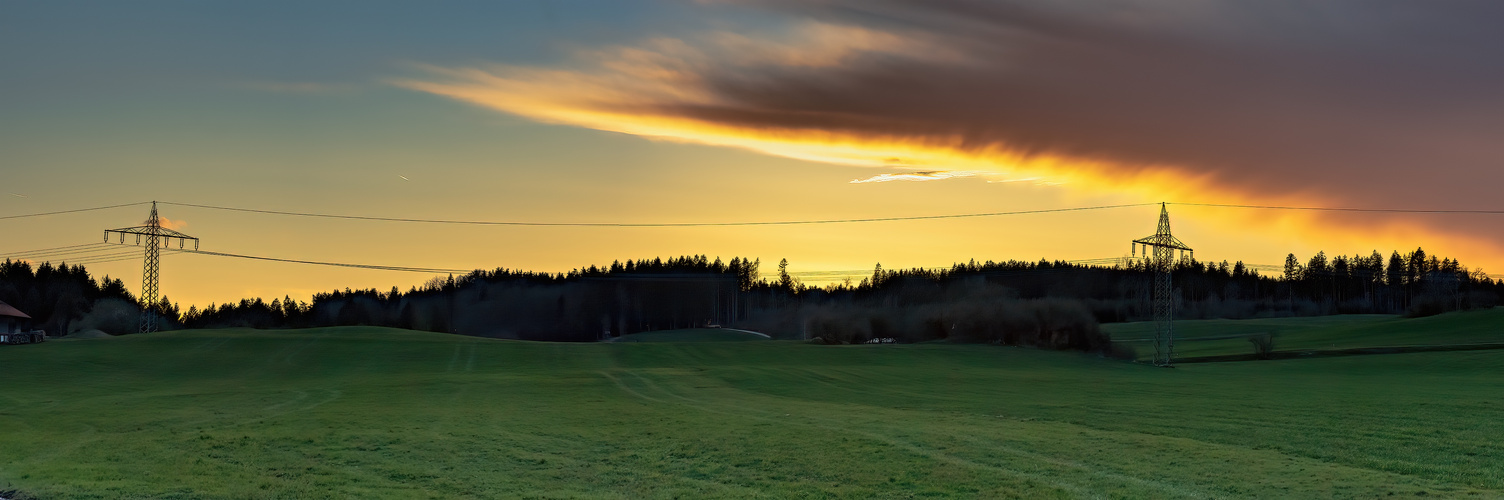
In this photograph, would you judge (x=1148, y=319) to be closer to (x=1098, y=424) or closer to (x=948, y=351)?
(x=948, y=351)

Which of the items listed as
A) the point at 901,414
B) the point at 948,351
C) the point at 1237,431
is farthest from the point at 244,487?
the point at 948,351

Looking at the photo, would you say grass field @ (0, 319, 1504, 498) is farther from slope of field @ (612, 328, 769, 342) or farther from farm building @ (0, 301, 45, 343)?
slope of field @ (612, 328, 769, 342)

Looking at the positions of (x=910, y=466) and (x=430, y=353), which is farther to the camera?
(x=430, y=353)

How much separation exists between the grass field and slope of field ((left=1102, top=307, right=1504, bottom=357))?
42989mm

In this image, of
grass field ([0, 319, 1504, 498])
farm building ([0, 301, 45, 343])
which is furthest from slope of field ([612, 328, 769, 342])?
grass field ([0, 319, 1504, 498])

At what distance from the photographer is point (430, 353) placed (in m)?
88.1

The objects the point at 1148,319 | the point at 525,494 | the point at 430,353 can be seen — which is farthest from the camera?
the point at 1148,319

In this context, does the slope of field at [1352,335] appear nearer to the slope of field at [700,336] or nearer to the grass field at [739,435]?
the grass field at [739,435]

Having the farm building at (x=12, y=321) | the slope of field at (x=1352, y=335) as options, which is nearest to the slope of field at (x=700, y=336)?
the slope of field at (x=1352, y=335)

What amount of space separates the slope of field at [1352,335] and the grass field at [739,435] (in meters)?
43.0

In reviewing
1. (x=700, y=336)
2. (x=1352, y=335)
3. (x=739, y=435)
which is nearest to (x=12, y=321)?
(x=700, y=336)

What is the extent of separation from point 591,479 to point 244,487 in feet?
25.2

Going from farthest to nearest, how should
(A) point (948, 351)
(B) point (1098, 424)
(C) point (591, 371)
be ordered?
(A) point (948, 351) → (C) point (591, 371) → (B) point (1098, 424)

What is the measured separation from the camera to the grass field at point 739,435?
2336 centimetres
